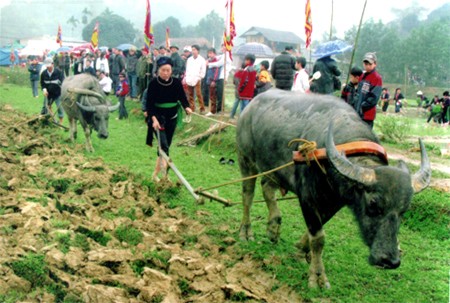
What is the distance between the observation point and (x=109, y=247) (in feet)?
14.7

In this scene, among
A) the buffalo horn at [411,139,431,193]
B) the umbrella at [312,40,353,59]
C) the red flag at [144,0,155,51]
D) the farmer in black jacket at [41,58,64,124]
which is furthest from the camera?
the red flag at [144,0,155,51]

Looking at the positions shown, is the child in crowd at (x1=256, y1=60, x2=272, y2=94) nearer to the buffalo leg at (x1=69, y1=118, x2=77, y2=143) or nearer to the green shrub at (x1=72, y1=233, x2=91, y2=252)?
the buffalo leg at (x1=69, y1=118, x2=77, y2=143)

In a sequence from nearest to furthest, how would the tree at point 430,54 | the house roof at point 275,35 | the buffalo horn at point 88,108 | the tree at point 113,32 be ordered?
1. the buffalo horn at point 88,108
2. the tree at point 430,54
3. the tree at point 113,32
4. the house roof at point 275,35

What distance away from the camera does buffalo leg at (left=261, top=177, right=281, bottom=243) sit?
17.0 feet

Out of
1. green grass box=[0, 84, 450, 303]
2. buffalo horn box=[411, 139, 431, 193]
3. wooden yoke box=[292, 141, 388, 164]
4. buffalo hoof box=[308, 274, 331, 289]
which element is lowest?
green grass box=[0, 84, 450, 303]

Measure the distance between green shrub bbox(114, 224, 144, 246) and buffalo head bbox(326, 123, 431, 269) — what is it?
2.33 meters

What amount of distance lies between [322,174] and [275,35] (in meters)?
63.0

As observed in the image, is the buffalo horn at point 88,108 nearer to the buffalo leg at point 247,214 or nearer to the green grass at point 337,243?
the green grass at point 337,243

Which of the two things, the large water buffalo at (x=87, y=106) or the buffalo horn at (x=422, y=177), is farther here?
the large water buffalo at (x=87, y=106)

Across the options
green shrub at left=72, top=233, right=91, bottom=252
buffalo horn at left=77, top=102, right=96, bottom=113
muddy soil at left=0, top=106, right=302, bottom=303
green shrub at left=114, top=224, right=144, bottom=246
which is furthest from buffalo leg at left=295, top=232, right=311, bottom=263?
buffalo horn at left=77, top=102, right=96, bottom=113

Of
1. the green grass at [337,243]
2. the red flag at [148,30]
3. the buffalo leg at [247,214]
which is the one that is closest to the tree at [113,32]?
the red flag at [148,30]

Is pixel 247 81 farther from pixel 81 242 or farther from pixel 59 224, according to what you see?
pixel 81 242

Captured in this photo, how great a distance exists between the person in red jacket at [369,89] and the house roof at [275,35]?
5733 centimetres

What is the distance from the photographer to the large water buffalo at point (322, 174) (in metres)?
3.40
